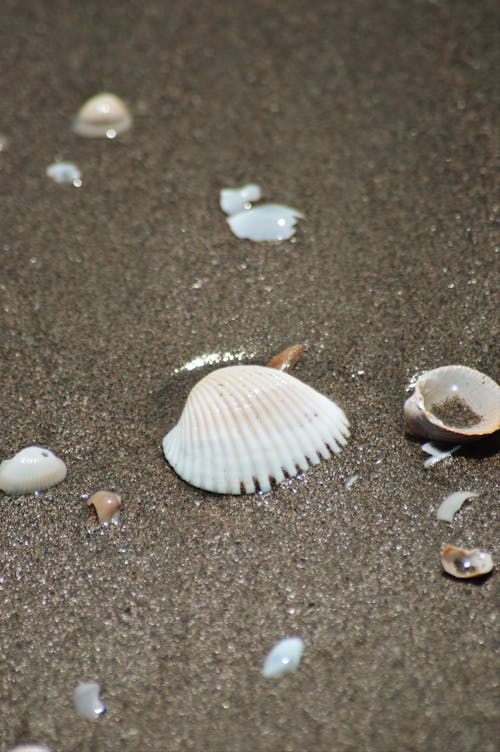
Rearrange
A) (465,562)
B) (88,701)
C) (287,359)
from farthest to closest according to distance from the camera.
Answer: (287,359) → (465,562) → (88,701)

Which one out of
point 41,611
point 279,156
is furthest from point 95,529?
point 279,156

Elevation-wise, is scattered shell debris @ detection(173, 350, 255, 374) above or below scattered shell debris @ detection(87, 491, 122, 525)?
above

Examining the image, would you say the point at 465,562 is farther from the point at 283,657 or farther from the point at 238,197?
the point at 238,197

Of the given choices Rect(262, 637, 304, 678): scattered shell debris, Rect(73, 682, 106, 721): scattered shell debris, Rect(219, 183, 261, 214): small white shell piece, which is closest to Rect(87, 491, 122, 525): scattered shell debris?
Rect(73, 682, 106, 721): scattered shell debris

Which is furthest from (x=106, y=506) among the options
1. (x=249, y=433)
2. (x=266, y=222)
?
(x=266, y=222)

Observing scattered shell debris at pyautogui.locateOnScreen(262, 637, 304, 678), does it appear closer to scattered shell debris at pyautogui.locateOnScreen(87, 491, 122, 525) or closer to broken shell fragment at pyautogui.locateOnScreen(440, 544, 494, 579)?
broken shell fragment at pyautogui.locateOnScreen(440, 544, 494, 579)

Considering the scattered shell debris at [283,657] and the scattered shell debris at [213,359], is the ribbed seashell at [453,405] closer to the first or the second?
the scattered shell debris at [213,359]
